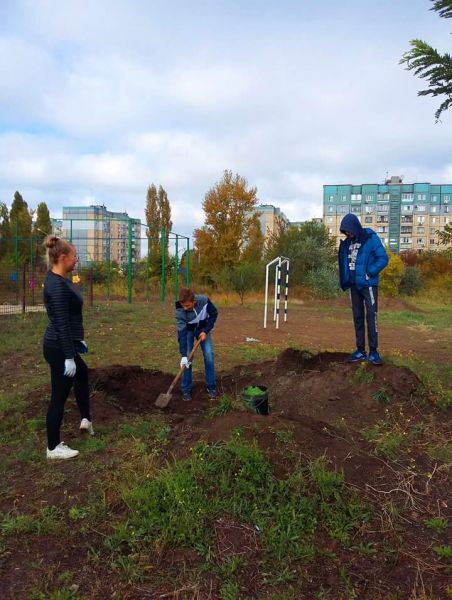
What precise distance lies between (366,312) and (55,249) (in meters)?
3.44

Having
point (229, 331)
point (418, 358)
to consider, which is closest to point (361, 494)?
point (418, 358)

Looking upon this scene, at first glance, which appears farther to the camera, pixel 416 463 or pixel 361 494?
pixel 416 463

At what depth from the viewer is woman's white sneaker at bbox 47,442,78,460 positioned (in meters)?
3.54

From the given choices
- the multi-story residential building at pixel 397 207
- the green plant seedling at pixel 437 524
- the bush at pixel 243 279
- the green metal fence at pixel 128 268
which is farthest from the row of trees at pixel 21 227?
the multi-story residential building at pixel 397 207

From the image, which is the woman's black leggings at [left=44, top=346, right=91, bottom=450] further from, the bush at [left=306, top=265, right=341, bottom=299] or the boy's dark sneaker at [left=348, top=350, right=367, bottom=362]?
the bush at [left=306, top=265, right=341, bottom=299]

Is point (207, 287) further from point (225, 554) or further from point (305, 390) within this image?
point (225, 554)

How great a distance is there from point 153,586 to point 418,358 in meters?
6.12

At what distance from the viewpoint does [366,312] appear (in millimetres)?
5488

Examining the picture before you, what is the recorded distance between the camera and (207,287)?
24.3 m

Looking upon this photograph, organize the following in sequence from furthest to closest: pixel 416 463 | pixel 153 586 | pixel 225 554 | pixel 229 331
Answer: pixel 229 331 < pixel 416 463 < pixel 225 554 < pixel 153 586

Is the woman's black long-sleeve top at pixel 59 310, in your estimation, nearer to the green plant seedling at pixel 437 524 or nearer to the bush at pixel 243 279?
the green plant seedling at pixel 437 524

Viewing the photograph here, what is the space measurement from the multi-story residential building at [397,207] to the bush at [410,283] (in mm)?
61286

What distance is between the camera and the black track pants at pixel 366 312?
17.7ft

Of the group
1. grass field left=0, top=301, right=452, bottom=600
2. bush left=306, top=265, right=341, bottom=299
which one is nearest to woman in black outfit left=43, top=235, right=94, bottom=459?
grass field left=0, top=301, right=452, bottom=600
